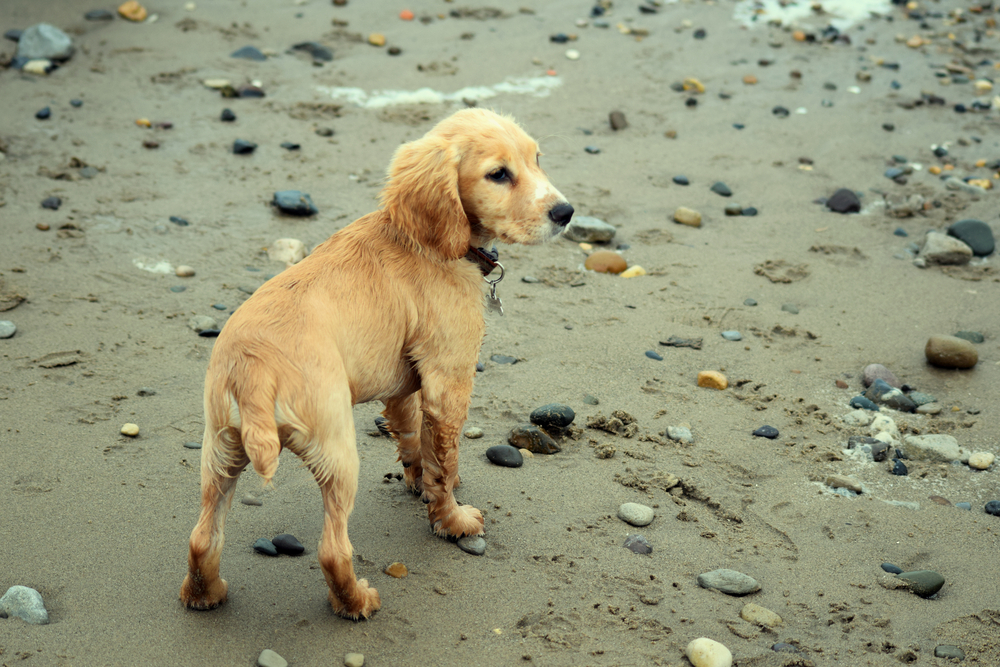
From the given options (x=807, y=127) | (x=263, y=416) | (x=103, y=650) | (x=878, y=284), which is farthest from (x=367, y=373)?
(x=807, y=127)

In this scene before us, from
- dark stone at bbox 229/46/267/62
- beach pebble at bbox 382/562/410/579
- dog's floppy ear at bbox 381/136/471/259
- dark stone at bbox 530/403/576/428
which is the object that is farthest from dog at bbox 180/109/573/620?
dark stone at bbox 229/46/267/62

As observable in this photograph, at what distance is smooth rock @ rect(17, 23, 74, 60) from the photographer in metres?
8.99

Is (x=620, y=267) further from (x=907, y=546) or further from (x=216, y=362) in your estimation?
(x=216, y=362)

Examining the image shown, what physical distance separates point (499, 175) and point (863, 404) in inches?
117

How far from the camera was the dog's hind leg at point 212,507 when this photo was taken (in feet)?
10.2

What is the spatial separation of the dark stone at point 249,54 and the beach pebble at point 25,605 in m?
7.69

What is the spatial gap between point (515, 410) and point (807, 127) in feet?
20.0

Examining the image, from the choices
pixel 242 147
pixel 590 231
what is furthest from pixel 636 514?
pixel 242 147

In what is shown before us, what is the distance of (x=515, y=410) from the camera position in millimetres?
4945

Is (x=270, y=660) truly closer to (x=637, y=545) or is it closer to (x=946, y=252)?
(x=637, y=545)

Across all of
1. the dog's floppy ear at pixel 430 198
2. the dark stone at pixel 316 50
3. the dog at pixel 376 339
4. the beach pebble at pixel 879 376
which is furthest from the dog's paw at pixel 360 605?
the dark stone at pixel 316 50

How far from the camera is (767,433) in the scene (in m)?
4.83

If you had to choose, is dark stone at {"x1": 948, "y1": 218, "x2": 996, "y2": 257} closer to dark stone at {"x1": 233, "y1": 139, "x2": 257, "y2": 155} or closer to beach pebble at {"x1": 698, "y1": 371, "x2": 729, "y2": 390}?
beach pebble at {"x1": 698, "y1": 371, "x2": 729, "y2": 390}


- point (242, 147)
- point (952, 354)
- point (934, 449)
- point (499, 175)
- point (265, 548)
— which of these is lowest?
point (265, 548)
